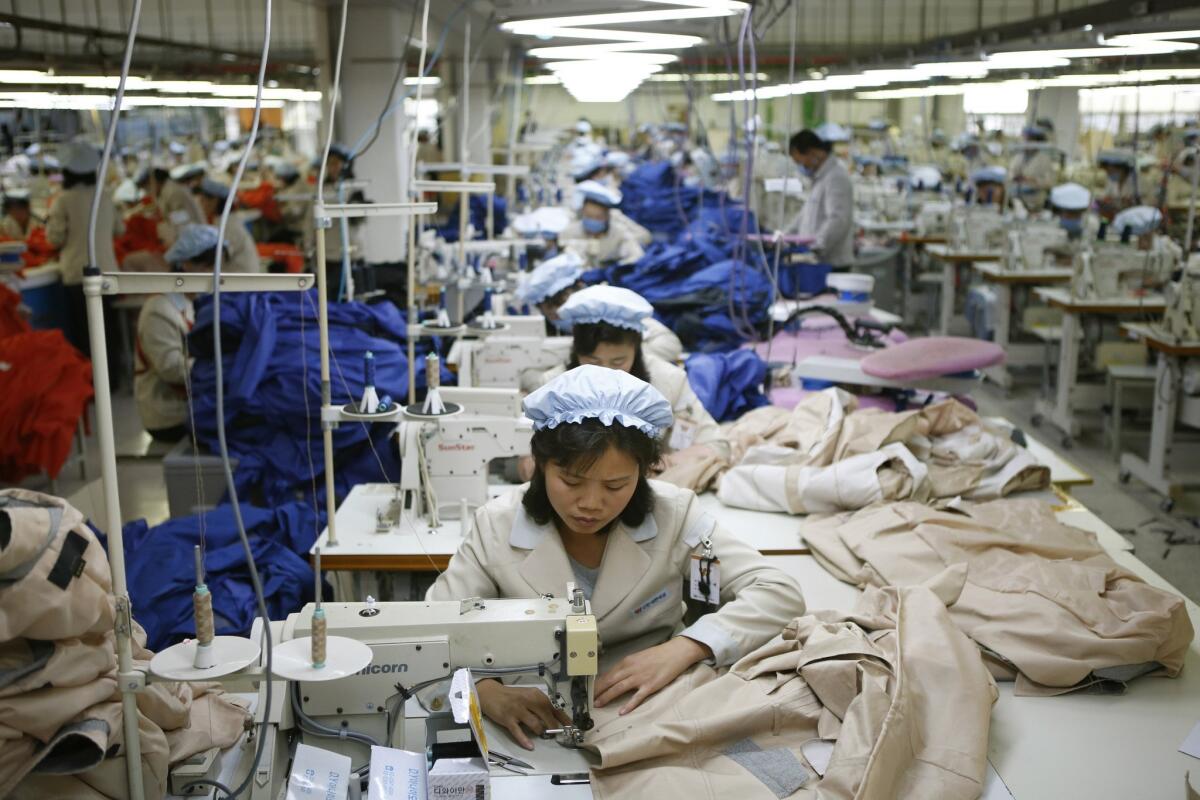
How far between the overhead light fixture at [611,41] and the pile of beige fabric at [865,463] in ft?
4.37

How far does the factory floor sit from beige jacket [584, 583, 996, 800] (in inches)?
110

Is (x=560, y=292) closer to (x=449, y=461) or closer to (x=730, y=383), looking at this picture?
(x=730, y=383)

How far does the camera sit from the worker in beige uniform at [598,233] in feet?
23.6

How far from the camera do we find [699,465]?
A: 3377mm

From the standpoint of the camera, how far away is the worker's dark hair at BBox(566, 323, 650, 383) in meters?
3.38

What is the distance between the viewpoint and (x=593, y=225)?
7.32m

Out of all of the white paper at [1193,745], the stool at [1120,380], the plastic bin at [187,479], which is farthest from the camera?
the stool at [1120,380]

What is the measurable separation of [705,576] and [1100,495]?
4.10 meters

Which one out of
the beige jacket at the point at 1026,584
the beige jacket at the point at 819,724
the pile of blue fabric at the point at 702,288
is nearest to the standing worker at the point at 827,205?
the pile of blue fabric at the point at 702,288

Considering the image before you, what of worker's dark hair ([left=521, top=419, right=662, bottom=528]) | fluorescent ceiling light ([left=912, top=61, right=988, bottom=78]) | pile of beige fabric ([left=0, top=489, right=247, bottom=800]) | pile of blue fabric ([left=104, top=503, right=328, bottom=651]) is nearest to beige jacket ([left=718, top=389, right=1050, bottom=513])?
worker's dark hair ([left=521, top=419, right=662, bottom=528])

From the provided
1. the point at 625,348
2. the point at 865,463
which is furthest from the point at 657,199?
the point at 865,463

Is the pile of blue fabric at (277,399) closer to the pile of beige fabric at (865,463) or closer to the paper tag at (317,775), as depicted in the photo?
the pile of beige fabric at (865,463)

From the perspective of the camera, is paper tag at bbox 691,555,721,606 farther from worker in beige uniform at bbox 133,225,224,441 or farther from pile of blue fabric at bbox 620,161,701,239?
pile of blue fabric at bbox 620,161,701,239

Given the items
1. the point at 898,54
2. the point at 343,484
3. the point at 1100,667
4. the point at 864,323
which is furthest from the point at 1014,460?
the point at 898,54
